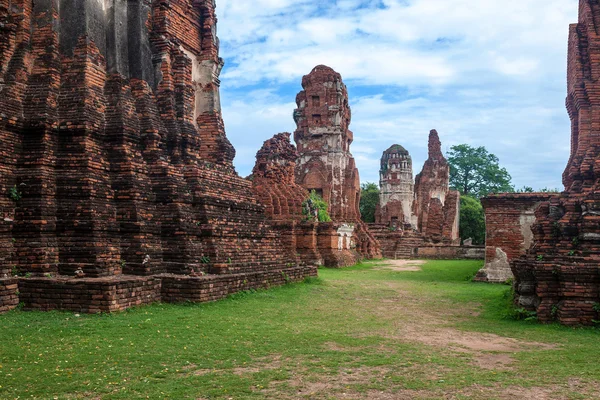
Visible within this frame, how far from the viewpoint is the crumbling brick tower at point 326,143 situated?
33531 mm

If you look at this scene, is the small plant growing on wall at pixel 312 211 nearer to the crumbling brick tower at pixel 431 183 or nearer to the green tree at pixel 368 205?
the crumbling brick tower at pixel 431 183

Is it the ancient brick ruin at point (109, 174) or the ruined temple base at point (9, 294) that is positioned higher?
the ancient brick ruin at point (109, 174)

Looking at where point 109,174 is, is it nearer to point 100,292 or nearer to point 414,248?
point 100,292

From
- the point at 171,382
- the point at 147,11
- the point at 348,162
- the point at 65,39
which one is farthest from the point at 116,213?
the point at 348,162

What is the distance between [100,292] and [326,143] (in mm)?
26448

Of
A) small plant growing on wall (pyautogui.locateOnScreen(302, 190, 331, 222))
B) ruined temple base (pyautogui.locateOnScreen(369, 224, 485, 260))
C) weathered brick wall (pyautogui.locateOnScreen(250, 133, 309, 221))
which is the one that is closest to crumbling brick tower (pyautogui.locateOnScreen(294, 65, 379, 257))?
ruined temple base (pyautogui.locateOnScreen(369, 224, 485, 260))

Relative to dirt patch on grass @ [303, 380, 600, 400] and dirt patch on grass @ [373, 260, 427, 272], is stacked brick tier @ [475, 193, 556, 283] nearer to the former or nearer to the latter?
dirt patch on grass @ [373, 260, 427, 272]

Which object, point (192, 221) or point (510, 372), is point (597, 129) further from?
point (192, 221)

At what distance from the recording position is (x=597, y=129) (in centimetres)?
1082

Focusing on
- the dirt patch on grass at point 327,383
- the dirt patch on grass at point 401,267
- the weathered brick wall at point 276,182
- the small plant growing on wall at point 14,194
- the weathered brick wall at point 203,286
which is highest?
the weathered brick wall at point 276,182

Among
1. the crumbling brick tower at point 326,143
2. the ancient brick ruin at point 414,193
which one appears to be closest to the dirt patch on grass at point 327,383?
the crumbling brick tower at point 326,143

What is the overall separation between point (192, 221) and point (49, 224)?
2.64 metres

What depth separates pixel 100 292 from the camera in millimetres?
8320

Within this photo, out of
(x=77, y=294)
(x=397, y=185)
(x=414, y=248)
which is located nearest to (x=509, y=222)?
(x=77, y=294)
